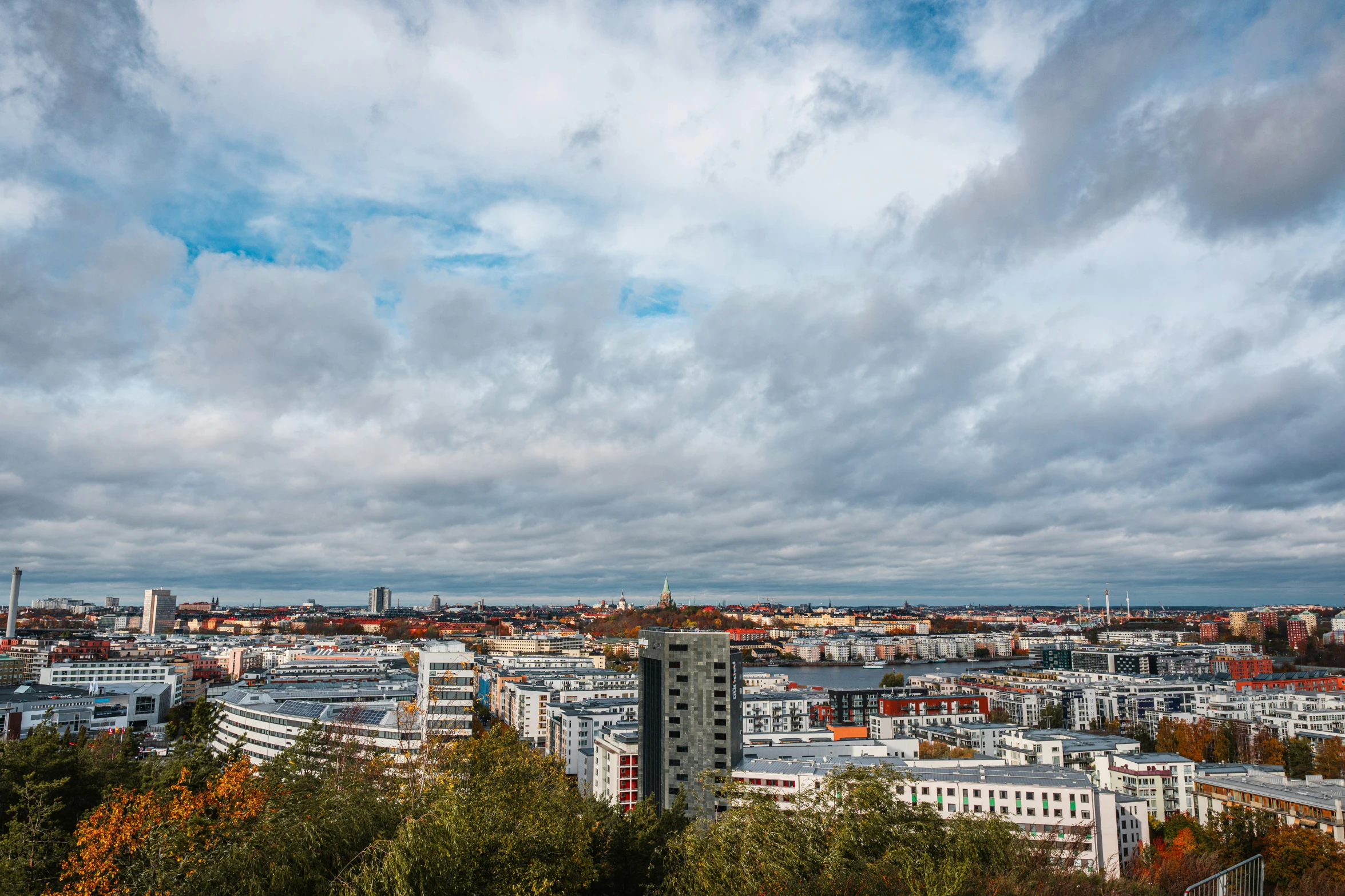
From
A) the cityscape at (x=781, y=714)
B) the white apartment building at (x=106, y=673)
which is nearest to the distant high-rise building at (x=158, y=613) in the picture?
the cityscape at (x=781, y=714)

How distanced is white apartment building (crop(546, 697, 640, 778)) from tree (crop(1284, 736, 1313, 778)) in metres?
29.8

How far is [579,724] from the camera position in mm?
39281

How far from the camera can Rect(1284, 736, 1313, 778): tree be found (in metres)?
37.9

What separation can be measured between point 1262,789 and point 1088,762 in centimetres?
1010

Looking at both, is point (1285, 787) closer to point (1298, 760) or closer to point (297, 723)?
point (1298, 760)

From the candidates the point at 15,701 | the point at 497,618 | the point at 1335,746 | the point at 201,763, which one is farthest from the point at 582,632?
the point at 201,763

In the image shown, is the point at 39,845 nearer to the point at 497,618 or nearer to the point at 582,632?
the point at 582,632

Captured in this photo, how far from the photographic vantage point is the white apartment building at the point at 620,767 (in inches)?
1180

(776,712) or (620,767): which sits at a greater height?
(620,767)

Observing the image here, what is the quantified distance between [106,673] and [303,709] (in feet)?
A: 119

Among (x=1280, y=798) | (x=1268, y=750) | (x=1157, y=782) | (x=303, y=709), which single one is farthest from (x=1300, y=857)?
(x=303, y=709)

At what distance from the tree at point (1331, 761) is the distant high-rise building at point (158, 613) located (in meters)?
156

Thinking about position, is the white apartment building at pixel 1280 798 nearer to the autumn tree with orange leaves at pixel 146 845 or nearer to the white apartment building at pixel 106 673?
the autumn tree with orange leaves at pixel 146 845

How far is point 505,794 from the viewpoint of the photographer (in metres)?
13.4
